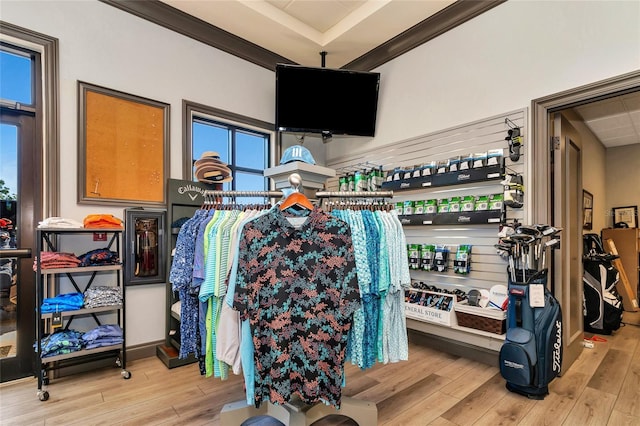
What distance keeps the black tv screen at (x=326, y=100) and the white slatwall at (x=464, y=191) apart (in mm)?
642

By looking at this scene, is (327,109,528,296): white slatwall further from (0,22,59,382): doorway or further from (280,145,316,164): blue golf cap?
(0,22,59,382): doorway

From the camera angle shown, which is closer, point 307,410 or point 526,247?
point 307,410

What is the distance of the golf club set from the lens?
8.46 ft

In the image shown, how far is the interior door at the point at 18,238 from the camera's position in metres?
2.72

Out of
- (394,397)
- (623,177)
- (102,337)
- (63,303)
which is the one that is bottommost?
(394,397)

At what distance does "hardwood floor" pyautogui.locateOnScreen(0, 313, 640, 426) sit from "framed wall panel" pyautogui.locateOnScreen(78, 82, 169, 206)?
1.62 meters

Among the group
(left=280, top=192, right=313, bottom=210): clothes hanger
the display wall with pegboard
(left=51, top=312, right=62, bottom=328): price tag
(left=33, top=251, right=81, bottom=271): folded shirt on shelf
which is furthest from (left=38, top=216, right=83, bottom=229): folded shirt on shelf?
the display wall with pegboard

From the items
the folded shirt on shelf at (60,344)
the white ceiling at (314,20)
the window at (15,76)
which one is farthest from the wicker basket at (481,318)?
the window at (15,76)

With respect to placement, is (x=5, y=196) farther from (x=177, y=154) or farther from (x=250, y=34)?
(x=250, y=34)

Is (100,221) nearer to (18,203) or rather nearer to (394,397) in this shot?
(18,203)

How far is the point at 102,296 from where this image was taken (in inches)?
108

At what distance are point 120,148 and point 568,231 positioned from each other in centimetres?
448

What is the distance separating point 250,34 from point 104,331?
3636 mm

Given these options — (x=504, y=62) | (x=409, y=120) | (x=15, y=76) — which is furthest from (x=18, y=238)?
(x=504, y=62)
